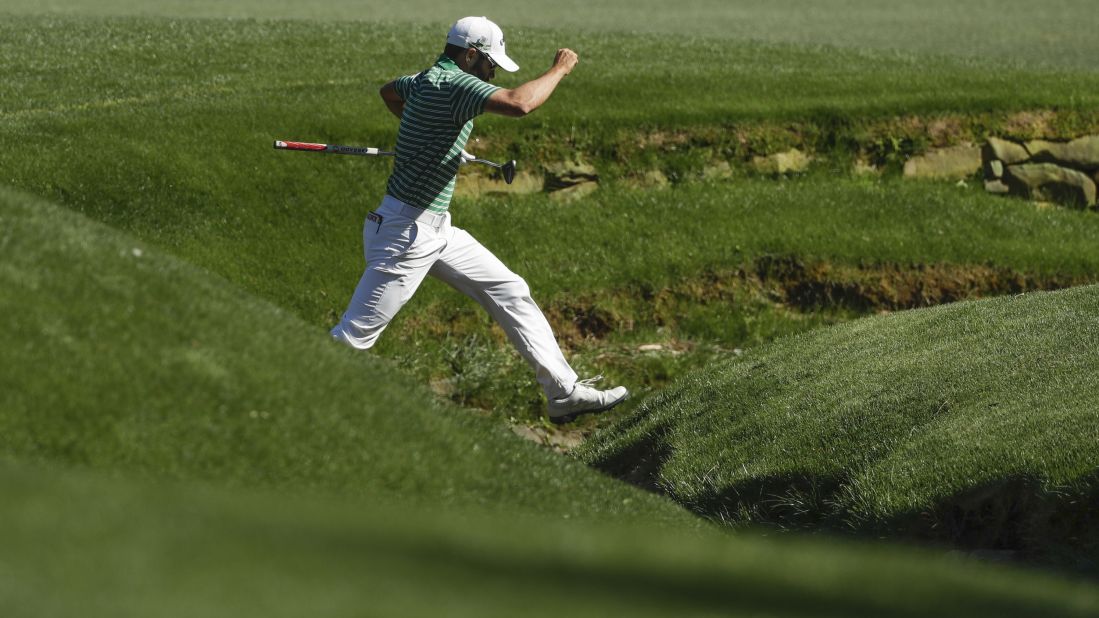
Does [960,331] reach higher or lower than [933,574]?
lower

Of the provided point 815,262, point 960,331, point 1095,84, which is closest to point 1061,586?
point 960,331

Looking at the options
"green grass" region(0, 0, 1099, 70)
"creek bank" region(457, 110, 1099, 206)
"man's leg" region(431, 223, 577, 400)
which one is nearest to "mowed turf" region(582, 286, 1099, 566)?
"man's leg" region(431, 223, 577, 400)

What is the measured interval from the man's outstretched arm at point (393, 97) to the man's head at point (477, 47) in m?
0.84

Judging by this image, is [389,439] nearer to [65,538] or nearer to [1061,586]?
[65,538]

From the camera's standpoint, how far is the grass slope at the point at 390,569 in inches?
164

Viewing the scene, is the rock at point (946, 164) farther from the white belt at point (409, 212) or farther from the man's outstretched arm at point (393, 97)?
the white belt at point (409, 212)

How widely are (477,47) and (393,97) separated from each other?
1.16m

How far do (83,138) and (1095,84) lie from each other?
15.2 m

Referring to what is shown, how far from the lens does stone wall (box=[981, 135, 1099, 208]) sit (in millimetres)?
18859

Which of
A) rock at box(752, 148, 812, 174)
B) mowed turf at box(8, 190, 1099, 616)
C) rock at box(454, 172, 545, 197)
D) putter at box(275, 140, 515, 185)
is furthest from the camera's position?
rock at box(752, 148, 812, 174)

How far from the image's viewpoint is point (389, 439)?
290 inches

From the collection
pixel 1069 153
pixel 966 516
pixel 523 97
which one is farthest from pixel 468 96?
pixel 1069 153

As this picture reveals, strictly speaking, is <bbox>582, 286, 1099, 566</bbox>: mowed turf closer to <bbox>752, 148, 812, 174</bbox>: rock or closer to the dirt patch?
the dirt patch

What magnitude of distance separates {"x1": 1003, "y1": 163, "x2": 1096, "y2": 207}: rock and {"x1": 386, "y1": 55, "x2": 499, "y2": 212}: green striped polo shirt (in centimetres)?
1112
